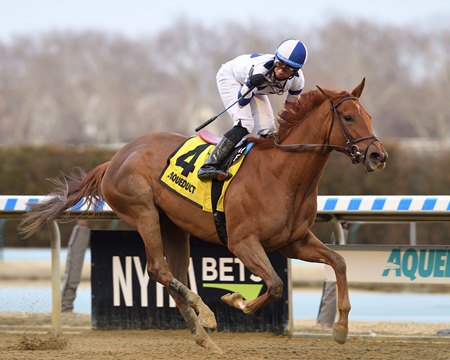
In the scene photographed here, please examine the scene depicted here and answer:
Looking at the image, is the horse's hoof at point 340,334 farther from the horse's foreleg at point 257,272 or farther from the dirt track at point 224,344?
the horse's foreleg at point 257,272

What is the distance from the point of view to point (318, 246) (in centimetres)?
679

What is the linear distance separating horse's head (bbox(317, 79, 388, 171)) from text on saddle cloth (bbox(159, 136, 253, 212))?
0.72 metres

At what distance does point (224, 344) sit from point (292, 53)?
2391 millimetres

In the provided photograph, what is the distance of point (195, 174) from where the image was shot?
703cm

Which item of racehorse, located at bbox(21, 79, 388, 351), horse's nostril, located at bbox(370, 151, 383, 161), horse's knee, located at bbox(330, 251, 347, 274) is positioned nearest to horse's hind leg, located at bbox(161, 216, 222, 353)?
racehorse, located at bbox(21, 79, 388, 351)

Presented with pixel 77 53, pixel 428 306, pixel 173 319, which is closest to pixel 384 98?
pixel 77 53

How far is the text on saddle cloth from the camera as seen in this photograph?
6863 mm

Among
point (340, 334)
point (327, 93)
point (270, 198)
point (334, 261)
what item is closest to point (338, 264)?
point (334, 261)

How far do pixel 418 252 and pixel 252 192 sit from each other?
1.76 meters

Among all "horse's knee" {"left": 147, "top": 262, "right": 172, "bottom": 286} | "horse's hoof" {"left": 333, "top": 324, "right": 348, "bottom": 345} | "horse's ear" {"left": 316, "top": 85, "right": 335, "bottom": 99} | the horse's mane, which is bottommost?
"horse's hoof" {"left": 333, "top": 324, "right": 348, "bottom": 345}

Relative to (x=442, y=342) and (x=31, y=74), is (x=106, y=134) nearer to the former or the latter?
(x=31, y=74)

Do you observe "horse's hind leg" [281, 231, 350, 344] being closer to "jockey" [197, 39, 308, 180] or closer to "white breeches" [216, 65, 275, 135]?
"jockey" [197, 39, 308, 180]

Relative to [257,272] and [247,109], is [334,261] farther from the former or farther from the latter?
[247,109]

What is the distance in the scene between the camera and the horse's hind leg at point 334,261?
6469mm
